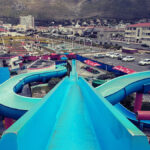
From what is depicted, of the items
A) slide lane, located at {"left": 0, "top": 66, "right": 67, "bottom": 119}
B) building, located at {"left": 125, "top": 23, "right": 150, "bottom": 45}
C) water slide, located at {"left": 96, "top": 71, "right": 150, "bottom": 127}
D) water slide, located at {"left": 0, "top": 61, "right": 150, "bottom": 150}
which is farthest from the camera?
building, located at {"left": 125, "top": 23, "right": 150, "bottom": 45}

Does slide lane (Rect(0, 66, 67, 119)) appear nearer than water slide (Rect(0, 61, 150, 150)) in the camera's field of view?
No

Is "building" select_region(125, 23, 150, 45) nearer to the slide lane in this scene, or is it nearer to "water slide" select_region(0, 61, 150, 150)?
the slide lane

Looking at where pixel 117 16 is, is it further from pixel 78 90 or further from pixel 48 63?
pixel 78 90

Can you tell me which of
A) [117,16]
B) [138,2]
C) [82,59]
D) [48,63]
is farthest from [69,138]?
[138,2]

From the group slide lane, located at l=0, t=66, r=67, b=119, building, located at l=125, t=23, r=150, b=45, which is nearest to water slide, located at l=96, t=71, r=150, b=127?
slide lane, located at l=0, t=66, r=67, b=119

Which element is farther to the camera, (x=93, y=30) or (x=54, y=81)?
(x=93, y=30)

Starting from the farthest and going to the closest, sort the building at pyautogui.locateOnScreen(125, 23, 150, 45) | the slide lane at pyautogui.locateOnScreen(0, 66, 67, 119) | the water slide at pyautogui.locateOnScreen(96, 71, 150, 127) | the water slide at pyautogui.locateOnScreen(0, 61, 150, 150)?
the building at pyautogui.locateOnScreen(125, 23, 150, 45)
the water slide at pyautogui.locateOnScreen(96, 71, 150, 127)
the slide lane at pyautogui.locateOnScreen(0, 66, 67, 119)
the water slide at pyautogui.locateOnScreen(0, 61, 150, 150)

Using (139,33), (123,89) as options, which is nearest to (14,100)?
(123,89)
